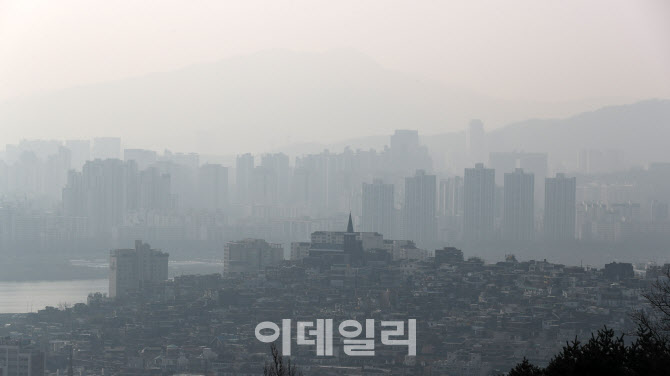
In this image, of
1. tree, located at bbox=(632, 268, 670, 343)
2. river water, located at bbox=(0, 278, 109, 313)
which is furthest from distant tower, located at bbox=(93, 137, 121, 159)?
tree, located at bbox=(632, 268, 670, 343)

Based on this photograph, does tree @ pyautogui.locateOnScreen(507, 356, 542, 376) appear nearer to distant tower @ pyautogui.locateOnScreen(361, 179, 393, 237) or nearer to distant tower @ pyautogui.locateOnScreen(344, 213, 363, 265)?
distant tower @ pyautogui.locateOnScreen(344, 213, 363, 265)

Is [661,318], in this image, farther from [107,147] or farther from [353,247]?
[107,147]

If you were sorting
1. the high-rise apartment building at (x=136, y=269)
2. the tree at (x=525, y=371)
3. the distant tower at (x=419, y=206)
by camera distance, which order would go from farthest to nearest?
the distant tower at (x=419, y=206), the high-rise apartment building at (x=136, y=269), the tree at (x=525, y=371)

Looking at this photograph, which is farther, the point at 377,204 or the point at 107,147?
the point at 107,147

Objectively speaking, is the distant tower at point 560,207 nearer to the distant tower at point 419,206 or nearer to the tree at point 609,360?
the distant tower at point 419,206

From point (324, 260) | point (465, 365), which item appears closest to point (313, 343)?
point (465, 365)

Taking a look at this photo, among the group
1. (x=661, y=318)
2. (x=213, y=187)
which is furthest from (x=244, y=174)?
(x=661, y=318)

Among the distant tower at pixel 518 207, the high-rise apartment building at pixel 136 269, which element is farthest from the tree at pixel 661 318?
the distant tower at pixel 518 207
